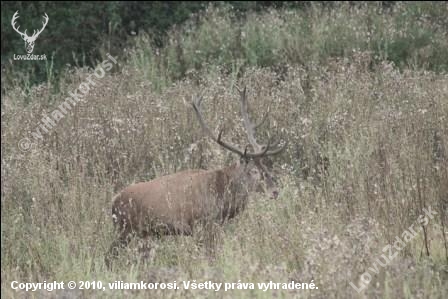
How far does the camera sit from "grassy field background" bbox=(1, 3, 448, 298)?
6.10 meters

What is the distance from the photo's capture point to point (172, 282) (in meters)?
5.95

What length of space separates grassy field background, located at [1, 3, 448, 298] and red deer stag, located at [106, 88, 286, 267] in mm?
116

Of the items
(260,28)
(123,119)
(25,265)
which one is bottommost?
(25,265)

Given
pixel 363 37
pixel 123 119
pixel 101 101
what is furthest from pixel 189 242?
pixel 363 37

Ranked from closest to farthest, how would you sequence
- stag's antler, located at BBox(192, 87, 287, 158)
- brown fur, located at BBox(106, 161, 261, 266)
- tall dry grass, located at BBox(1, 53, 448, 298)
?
tall dry grass, located at BBox(1, 53, 448, 298)
brown fur, located at BBox(106, 161, 261, 266)
stag's antler, located at BBox(192, 87, 287, 158)

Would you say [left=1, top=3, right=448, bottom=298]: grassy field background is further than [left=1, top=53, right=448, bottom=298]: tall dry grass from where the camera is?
Yes

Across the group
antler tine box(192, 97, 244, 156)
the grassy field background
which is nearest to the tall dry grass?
the grassy field background

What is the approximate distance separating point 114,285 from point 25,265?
3.61ft

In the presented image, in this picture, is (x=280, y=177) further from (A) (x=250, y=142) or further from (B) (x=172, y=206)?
(B) (x=172, y=206)

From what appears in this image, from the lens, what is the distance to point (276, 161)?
29.1ft

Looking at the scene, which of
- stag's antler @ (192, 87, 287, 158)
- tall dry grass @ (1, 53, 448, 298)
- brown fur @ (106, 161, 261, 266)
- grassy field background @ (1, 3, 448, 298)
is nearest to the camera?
tall dry grass @ (1, 53, 448, 298)

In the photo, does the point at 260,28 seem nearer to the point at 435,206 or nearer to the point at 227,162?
the point at 227,162

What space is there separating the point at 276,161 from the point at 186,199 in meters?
1.69

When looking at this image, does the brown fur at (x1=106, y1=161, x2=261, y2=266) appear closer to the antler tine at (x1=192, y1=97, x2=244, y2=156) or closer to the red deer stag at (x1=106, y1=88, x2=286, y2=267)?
the red deer stag at (x1=106, y1=88, x2=286, y2=267)
